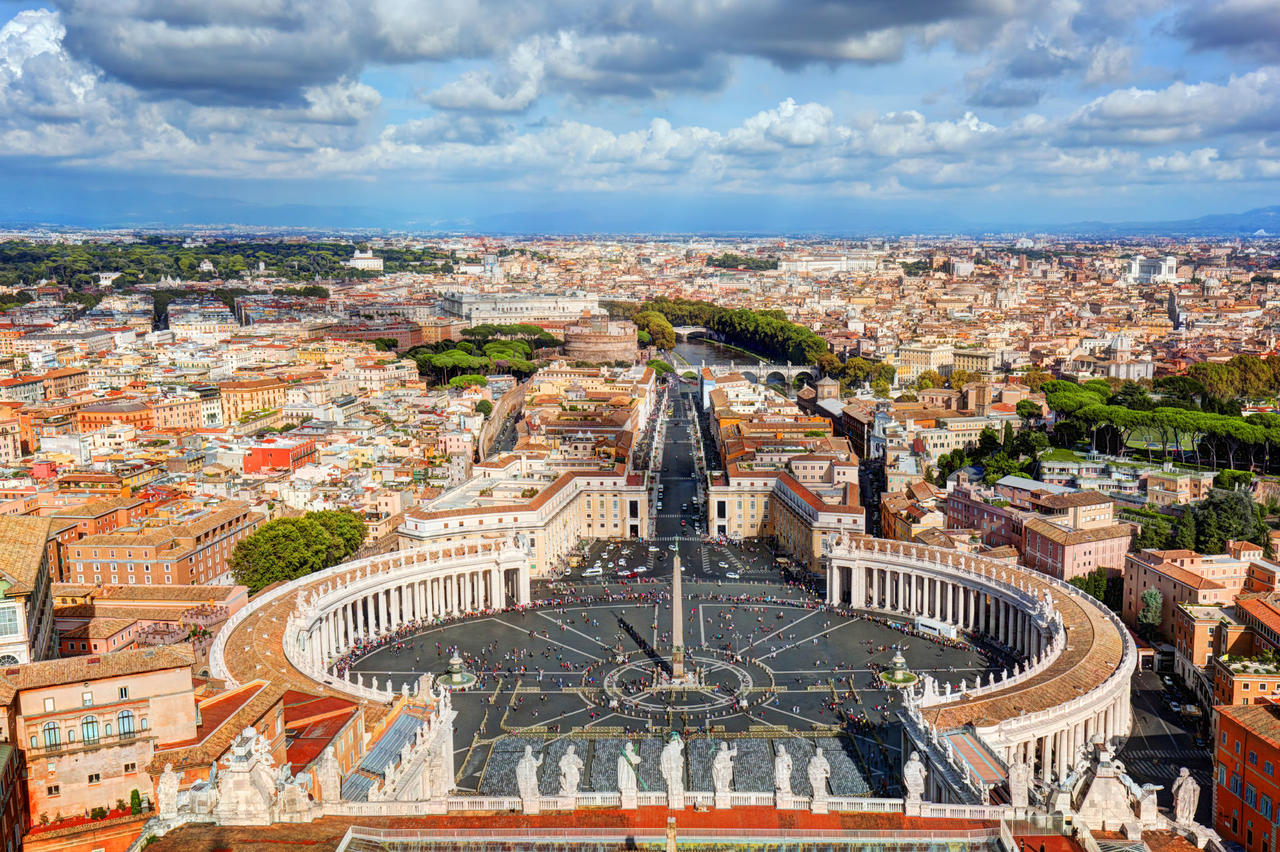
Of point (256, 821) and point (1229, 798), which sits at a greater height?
point (256, 821)

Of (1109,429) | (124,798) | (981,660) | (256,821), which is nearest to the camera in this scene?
(256,821)

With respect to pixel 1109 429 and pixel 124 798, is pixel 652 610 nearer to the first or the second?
pixel 124 798

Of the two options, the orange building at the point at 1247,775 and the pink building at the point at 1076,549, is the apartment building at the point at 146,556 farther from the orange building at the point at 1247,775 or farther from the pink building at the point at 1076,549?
the orange building at the point at 1247,775

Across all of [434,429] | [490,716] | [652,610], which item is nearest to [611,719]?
[490,716]

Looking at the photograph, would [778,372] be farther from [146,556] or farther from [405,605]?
[146,556]

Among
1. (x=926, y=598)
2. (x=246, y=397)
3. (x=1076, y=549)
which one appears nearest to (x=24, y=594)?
(x=926, y=598)

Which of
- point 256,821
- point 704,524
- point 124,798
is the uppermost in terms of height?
point 256,821

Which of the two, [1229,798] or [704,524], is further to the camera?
[704,524]
